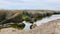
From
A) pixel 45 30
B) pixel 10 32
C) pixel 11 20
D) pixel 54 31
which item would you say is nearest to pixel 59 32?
pixel 54 31

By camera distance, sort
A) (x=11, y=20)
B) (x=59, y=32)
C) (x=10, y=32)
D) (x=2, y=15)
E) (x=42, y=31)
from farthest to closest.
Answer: (x=2, y=15) → (x=11, y=20) → (x=10, y=32) → (x=42, y=31) → (x=59, y=32)

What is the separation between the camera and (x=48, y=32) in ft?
25.6

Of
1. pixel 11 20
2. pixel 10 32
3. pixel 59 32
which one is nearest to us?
pixel 59 32

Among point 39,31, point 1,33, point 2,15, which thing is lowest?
point 2,15

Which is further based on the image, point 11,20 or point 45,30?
point 11,20

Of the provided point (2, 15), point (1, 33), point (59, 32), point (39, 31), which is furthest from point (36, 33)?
point (2, 15)

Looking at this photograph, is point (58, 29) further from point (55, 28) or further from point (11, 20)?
point (11, 20)

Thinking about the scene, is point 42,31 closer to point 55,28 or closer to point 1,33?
point 55,28

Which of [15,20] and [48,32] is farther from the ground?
[48,32]

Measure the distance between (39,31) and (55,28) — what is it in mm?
880

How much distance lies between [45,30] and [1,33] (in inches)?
123

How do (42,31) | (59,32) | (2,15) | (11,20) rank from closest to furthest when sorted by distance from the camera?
(59,32), (42,31), (11,20), (2,15)

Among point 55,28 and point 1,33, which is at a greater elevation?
point 55,28

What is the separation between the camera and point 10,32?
9438 mm
